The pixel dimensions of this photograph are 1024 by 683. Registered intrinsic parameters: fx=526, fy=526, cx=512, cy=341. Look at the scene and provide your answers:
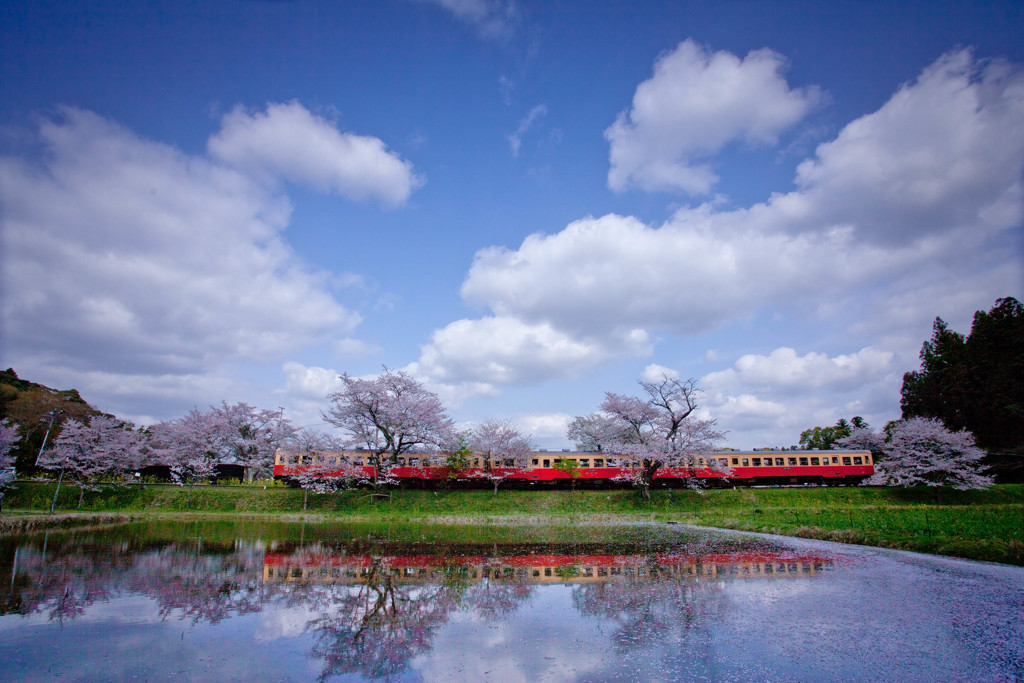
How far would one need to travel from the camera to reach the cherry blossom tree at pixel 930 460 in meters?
35.7

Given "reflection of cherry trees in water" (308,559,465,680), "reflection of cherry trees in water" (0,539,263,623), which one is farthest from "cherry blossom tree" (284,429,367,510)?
"reflection of cherry trees in water" (308,559,465,680)

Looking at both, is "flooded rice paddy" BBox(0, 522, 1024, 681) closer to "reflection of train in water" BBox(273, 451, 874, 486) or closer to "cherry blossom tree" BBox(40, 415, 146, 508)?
"reflection of train in water" BBox(273, 451, 874, 486)

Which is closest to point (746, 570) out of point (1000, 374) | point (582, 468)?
point (582, 468)

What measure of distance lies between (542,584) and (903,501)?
35029mm

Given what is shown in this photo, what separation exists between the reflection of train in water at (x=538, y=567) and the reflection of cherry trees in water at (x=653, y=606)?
1.92 ft

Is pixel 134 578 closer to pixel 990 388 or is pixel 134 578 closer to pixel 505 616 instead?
pixel 505 616

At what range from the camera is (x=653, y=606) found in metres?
8.48

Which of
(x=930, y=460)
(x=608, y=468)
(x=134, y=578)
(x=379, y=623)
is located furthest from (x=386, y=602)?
(x=930, y=460)

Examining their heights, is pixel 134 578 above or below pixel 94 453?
below

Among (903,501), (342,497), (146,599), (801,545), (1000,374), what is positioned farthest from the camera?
(1000,374)

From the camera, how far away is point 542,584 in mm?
10719

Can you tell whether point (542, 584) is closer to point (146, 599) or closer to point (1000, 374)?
point (146, 599)

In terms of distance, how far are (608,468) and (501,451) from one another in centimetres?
831

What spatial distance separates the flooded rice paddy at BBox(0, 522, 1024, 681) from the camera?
227 inches
